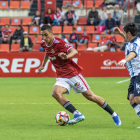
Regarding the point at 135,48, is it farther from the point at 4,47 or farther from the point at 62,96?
the point at 4,47

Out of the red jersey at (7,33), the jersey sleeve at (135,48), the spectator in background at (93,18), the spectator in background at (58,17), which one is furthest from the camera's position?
the spectator in background at (58,17)

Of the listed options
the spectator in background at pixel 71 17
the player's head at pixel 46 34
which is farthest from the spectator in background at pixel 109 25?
the player's head at pixel 46 34

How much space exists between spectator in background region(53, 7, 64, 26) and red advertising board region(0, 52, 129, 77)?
486 cm

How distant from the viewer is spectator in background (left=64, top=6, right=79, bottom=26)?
20.7 meters

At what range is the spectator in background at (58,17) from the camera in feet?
68.9

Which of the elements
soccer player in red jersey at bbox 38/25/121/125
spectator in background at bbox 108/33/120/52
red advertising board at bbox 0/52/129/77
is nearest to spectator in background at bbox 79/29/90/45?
spectator in background at bbox 108/33/120/52

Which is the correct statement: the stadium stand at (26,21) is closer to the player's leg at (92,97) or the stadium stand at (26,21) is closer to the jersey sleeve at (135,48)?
the player's leg at (92,97)

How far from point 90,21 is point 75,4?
2688 mm

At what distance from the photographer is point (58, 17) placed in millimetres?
21156

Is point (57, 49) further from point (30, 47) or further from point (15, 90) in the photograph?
point (30, 47)

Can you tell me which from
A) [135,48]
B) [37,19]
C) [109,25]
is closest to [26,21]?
[37,19]

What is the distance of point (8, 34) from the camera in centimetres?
2000

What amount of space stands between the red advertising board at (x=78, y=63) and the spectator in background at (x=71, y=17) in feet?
14.6

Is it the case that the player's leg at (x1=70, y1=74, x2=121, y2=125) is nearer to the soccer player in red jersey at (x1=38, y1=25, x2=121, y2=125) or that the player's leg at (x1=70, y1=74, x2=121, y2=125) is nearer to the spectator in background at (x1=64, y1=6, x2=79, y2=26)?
the soccer player in red jersey at (x1=38, y1=25, x2=121, y2=125)
